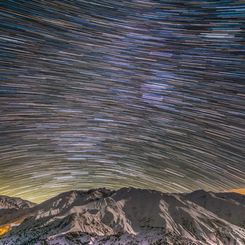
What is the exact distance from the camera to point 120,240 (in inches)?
4601

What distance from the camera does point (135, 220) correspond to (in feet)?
492

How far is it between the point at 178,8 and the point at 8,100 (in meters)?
14.0

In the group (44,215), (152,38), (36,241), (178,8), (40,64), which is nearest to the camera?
(178,8)

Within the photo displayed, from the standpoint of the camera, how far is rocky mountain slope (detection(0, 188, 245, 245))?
117 m

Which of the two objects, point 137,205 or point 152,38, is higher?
point 152,38

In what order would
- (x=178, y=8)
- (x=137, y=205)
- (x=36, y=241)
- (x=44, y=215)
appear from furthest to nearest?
(x=137, y=205) → (x=44, y=215) → (x=36, y=241) → (x=178, y=8)

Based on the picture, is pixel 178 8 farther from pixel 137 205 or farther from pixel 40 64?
pixel 137 205

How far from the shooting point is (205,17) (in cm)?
1544

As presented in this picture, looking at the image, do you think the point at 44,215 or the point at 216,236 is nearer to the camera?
the point at 216,236

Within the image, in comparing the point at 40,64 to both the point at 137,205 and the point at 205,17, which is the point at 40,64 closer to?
the point at 205,17

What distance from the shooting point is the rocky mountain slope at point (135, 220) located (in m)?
117

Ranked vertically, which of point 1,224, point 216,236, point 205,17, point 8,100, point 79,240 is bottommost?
point 1,224

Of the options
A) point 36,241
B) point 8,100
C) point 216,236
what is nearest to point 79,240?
point 36,241

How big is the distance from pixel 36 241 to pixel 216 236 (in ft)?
216
